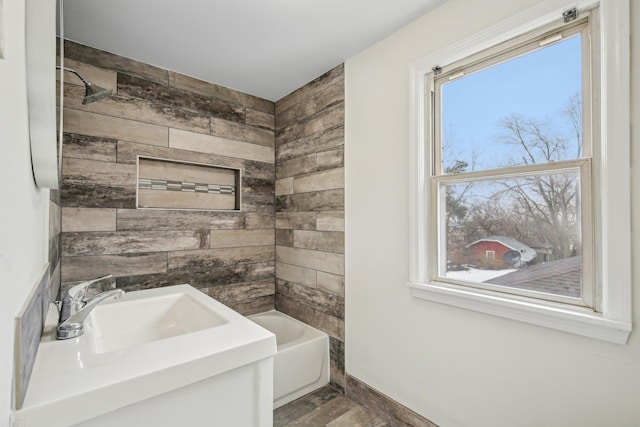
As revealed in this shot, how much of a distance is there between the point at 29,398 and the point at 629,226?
6.08ft

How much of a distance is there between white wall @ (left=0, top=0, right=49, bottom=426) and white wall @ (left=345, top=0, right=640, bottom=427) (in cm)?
164

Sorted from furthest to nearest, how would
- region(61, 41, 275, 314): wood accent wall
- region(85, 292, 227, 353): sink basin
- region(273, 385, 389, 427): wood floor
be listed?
region(61, 41, 275, 314): wood accent wall < region(273, 385, 389, 427): wood floor < region(85, 292, 227, 353): sink basin

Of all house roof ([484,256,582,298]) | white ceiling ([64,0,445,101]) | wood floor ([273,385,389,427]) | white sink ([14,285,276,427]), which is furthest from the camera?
wood floor ([273,385,389,427])

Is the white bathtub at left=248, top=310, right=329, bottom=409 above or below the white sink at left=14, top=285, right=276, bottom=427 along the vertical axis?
below

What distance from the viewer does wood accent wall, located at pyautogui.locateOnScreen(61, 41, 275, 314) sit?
1998 millimetres

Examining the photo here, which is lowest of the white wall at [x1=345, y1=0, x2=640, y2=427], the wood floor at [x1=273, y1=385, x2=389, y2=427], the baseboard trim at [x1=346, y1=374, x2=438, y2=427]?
the wood floor at [x1=273, y1=385, x2=389, y2=427]

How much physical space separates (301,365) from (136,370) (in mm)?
1532

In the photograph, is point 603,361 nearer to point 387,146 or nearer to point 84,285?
point 387,146

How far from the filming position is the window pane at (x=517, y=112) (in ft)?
4.17

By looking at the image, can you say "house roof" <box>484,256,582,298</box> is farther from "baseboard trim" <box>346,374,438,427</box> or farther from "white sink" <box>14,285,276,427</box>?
"white sink" <box>14,285,276,427</box>

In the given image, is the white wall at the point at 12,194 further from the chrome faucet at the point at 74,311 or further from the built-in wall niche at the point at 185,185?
the built-in wall niche at the point at 185,185

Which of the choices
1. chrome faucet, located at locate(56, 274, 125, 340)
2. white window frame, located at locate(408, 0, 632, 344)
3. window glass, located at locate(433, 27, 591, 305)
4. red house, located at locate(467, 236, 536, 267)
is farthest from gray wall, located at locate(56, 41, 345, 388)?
white window frame, located at locate(408, 0, 632, 344)

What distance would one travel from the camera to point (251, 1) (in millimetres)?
1609

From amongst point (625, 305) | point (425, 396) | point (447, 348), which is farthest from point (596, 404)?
point (425, 396)
